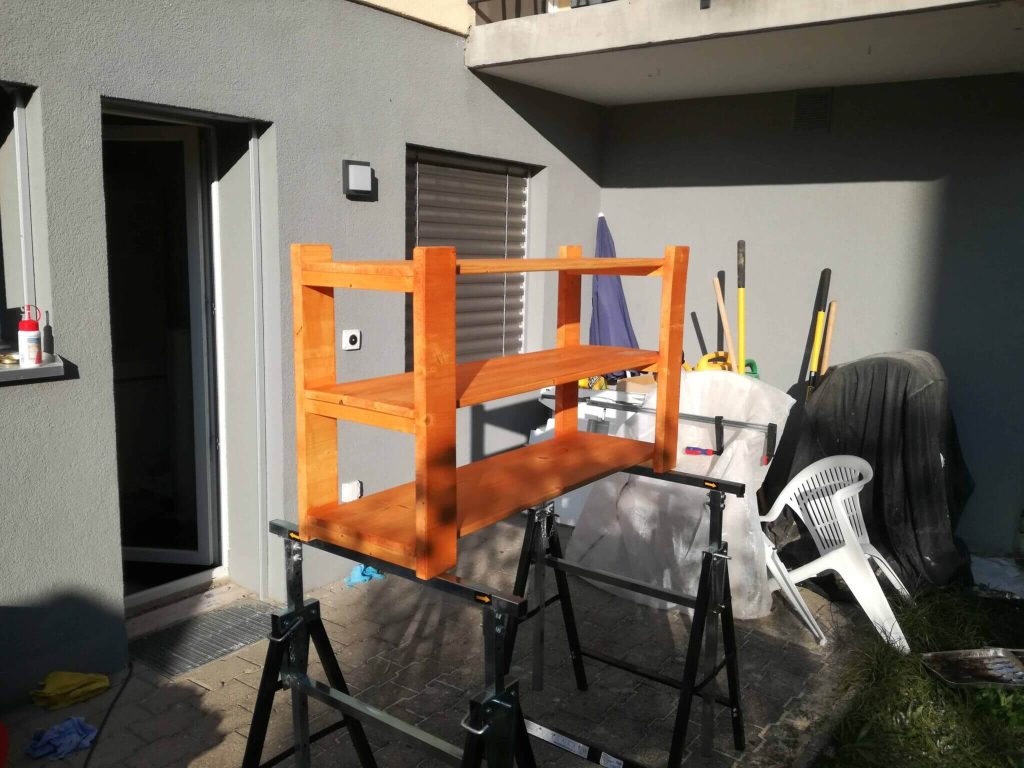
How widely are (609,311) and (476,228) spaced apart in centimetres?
130

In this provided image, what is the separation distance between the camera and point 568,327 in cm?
320

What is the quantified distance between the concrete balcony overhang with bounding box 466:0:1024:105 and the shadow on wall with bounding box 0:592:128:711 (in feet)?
11.7

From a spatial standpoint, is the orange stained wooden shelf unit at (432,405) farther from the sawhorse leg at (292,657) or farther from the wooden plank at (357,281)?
the sawhorse leg at (292,657)

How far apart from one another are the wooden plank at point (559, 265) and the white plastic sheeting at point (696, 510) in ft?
5.75

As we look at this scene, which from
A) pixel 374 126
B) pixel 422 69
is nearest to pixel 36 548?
pixel 374 126

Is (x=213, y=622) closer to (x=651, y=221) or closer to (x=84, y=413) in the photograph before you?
(x=84, y=413)

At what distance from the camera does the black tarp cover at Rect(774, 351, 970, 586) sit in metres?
4.71

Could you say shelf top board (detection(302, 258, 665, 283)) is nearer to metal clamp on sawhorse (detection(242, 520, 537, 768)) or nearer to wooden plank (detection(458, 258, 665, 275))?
wooden plank (detection(458, 258, 665, 275))

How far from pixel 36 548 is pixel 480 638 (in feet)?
6.43

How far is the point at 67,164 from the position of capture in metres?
3.26

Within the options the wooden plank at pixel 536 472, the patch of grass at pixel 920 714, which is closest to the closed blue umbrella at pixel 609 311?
the patch of grass at pixel 920 714

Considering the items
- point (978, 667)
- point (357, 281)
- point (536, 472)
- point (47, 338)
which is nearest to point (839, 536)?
point (978, 667)

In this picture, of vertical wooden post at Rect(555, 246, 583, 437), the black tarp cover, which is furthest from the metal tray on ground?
vertical wooden post at Rect(555, 246, 583, 437)

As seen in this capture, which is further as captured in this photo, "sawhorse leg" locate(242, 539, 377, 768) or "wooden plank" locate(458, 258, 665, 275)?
"sawhorse leg" locate(242, 539, 377, 768)
